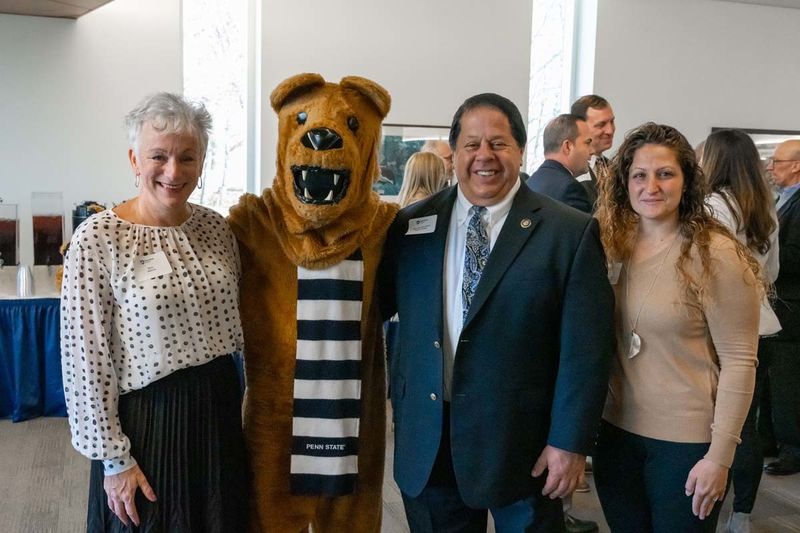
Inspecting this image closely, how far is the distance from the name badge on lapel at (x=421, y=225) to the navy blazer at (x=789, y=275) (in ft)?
Result: 7.21

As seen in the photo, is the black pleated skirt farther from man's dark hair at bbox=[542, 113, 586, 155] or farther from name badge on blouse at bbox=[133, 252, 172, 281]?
man's dark hair at bbox=[542, 113, 586, 155]

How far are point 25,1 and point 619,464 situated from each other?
497 centimetres

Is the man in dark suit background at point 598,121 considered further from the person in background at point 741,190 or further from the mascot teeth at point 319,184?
the mascot teeth at point 319,184

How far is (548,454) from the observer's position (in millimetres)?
1513

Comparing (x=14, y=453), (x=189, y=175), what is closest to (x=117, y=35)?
(x=14, y=453)

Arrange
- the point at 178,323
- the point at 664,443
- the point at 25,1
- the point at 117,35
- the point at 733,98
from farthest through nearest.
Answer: the point at 733,98 < the point at 117,35 < the point at 25,1 < the point at 664,443 < the point at 178,323

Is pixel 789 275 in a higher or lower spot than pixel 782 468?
higher

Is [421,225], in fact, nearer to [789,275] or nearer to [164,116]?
[164,116]

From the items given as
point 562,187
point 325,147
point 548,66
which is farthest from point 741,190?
point 548,66

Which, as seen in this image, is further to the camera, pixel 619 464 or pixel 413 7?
pixel 413 7

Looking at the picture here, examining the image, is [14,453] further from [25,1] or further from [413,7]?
[413,7]

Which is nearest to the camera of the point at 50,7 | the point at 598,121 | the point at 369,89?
the point at 369,89

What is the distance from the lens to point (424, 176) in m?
3.98

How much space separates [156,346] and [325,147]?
58cm
